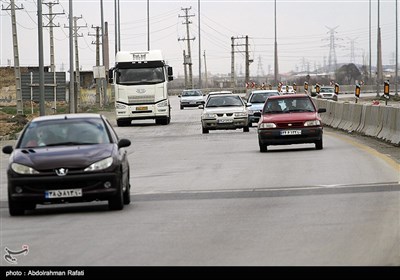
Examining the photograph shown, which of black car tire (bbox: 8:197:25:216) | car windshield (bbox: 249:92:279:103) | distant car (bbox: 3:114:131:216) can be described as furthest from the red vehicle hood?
car windshield (bbox: 249:92:279:103)

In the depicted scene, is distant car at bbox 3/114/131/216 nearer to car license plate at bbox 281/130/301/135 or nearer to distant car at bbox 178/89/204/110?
car license plate at bbox 281/130/301/135

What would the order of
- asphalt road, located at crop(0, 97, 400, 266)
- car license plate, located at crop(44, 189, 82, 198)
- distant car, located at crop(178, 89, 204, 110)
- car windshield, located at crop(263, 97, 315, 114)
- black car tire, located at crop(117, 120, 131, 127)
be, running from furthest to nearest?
distant car, located at crop(178, 89, 204, 110) < black car tire, located at crop(117, 120, 131, 127) < car windshield, located at crop(263, 97, 315, 114) < car license plate, located at crop(44, 189, 82, 198) < asphalt road, located at crop(0, 97, 400, 266)

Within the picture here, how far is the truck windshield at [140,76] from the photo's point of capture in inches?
2085

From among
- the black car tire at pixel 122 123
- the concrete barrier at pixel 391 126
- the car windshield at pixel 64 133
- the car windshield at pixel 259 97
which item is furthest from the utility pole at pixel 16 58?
the car windshield at pixel 64 133

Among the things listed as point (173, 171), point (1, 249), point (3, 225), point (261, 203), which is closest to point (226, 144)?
point (173, 171)

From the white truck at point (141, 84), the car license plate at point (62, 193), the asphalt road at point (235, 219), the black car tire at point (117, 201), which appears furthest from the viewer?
the white truck at point (141, 84)

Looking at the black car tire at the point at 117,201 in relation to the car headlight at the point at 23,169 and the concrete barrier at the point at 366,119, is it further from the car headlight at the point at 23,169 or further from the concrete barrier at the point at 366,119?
the concrete barrier at the point at 366,119

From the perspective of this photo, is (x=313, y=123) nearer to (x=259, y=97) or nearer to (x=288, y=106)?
(x=288, y=106)

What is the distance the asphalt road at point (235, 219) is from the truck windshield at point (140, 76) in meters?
26.2

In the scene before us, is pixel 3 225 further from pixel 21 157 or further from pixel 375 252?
pixel 375 252

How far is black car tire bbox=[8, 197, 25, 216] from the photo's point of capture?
631 inches

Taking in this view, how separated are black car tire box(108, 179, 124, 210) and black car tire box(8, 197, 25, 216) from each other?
123 centimetres

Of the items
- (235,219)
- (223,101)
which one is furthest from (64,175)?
(223,101)

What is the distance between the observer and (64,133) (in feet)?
56.2
